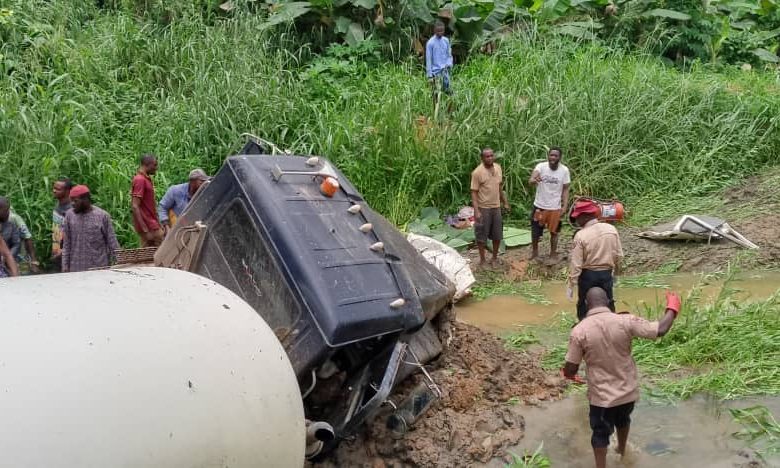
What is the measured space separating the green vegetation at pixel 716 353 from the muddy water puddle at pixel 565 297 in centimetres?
70

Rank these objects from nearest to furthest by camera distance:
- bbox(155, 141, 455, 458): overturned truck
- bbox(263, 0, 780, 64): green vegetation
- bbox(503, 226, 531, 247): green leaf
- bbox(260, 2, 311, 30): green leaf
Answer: bbox(155, 141, 455, 458): overturned truck, bbox(503, 226, 531, 247): green leaf, bbox(260, 2, 311, 30): green leaf, bbox(263, 0, 780, 64): green vegetation

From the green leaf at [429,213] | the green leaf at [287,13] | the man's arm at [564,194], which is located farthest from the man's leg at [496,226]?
the green leaf at [287,13]

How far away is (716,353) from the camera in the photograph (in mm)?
5426

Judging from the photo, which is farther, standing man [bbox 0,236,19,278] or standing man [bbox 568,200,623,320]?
standing man [bbox 0,236,19,278]

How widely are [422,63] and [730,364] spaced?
811 centimetres

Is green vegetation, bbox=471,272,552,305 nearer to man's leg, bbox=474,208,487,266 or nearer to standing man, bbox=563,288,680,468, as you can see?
man's leg, bbox=474,208,487,266

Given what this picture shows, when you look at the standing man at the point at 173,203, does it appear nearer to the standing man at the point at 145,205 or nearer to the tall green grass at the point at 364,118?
the standing man at the point at 145,205

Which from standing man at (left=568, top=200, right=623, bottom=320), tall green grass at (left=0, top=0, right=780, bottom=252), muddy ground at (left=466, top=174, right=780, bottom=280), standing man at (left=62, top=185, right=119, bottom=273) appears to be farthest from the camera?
tall green grass at (left=0, top=0, right=780, bottom=252)

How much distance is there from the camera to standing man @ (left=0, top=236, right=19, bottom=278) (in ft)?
20.7

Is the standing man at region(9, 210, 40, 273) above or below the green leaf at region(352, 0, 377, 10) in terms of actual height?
below

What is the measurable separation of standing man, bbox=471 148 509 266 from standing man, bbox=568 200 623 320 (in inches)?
98.9

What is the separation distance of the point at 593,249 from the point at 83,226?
12.8ft

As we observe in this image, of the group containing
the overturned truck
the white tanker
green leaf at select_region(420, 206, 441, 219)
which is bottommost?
green leaf at select_region(420, 206, 441, 219)

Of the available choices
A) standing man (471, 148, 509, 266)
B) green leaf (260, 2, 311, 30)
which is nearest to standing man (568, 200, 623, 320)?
standing man (471, 148, 509, 266)
